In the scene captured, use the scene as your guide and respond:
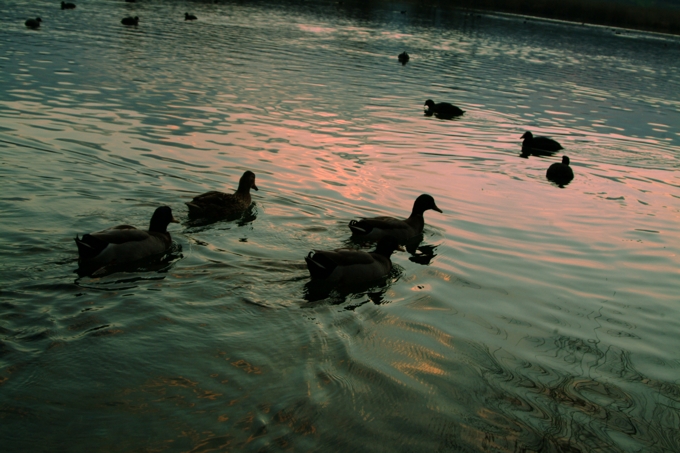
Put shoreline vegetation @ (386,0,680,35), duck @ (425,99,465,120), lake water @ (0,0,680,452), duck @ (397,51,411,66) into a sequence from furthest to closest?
shoreline vegetation @ (386,0,680,35) → duck @ (397,51,411,66) → duck @ (425,99,465,120) → lake water @ (0,0,680,452)

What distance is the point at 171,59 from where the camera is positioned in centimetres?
3041

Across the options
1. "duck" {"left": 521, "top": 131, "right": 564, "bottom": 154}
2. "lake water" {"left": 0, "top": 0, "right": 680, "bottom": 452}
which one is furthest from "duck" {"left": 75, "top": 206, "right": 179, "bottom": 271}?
"duck" {"left": 521, "top": 131, "right": 564, "bottom": 154}

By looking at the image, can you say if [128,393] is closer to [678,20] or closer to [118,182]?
[118,182]

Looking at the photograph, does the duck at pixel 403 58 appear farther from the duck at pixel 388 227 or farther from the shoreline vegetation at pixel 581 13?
the shoreline vegetation at pixel 581 13

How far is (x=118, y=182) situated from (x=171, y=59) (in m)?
18.9

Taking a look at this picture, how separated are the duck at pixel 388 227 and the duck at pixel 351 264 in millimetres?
828

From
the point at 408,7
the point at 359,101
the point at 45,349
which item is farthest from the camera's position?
the point at 408,7

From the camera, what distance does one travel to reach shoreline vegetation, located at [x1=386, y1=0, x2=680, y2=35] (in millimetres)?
77562

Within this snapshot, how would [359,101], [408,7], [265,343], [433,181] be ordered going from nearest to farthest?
1. [265,343]
2. [433,181]
3. [359,101]
4. [408,7]

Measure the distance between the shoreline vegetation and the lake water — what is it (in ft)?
192

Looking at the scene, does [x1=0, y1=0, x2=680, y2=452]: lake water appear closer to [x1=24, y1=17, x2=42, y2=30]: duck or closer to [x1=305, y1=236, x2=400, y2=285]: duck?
[x1=305, y1=236, x2=400, y2=285]: duck

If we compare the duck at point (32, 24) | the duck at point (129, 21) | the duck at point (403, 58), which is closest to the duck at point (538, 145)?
the duck at point (403, 58)

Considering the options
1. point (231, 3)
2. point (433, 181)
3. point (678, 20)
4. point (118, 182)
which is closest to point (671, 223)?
point (433, 181)

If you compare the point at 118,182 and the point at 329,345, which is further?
the point at 118,182
